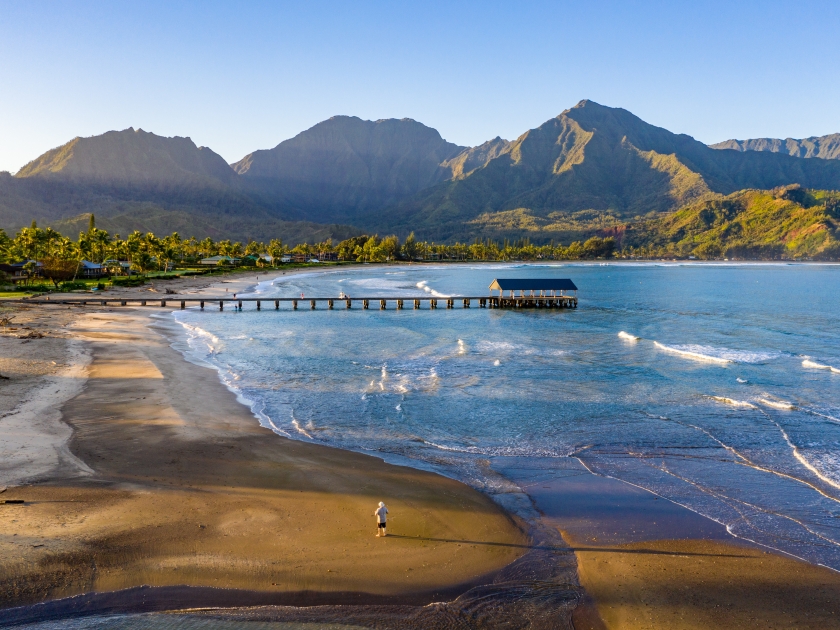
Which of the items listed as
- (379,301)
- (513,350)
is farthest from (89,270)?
Answer: (513,350)

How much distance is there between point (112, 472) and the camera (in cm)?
1834

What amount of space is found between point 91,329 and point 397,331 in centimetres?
2632

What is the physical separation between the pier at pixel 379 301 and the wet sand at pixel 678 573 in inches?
2463

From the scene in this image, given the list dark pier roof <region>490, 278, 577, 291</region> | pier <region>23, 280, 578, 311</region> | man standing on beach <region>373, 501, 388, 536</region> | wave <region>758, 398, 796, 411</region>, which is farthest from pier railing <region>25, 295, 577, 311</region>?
man standing on beach <region>373, 501, 388, 536</region>

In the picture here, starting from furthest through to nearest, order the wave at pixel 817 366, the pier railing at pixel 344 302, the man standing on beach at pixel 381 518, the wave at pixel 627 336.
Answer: the pier railing at pixel 344 302
the wave at pixel 627 336
the wave at pixel 817 366
the man standing on beach at pixel 381 518

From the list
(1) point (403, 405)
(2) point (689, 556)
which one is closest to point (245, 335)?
(1) point (403, 405)

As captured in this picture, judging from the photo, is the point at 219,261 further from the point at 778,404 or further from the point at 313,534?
the point at 313,534

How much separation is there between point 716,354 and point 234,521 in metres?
39.8

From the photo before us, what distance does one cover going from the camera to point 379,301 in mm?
84875

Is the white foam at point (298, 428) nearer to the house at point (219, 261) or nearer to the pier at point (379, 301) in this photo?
the pier at point (379, 301)

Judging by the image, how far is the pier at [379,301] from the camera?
7400 centimetres

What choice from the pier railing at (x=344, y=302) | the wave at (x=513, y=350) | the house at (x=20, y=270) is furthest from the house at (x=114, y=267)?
the wave at (x=513, y=350)

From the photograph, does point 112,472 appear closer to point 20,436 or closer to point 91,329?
point 20,436

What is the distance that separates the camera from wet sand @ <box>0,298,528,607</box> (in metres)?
12.7
